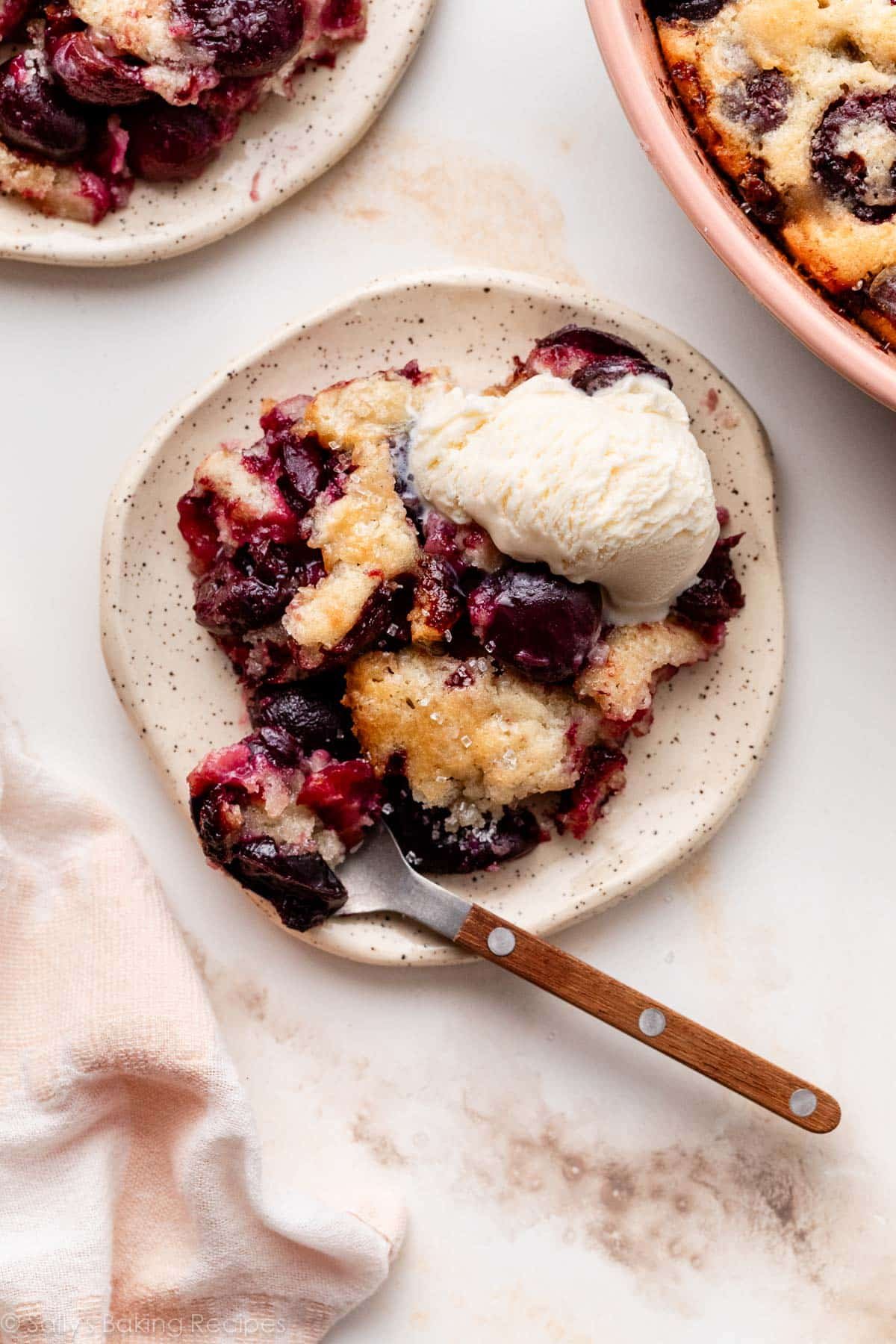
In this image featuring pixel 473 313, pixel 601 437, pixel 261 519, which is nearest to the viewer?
pixel 601 437

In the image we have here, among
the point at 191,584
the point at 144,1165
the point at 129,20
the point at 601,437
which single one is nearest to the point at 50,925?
the point at 144,1165

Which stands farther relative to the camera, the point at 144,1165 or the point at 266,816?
the point at 144,1165

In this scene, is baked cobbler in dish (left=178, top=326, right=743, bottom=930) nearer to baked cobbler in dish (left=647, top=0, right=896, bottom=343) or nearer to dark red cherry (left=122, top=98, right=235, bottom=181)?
baked cobbler in dish (left=647, top=0, right=896, bottom=343)

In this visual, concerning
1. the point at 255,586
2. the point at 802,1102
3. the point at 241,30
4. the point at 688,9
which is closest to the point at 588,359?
the point at 688,9

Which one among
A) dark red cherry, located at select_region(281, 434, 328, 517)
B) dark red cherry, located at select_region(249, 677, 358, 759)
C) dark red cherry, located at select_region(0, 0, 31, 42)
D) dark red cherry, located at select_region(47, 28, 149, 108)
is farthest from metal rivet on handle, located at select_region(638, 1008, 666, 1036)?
dark red cherry, located at select_region(0, 0, 31, 42)

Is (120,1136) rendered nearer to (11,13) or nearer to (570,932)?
(570,932)

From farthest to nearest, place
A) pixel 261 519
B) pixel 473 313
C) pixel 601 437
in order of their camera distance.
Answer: pixel 473 313 < pixel 261 519 < pixel 601 437

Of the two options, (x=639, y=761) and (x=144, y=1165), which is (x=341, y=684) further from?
(x=144, y=1165)
